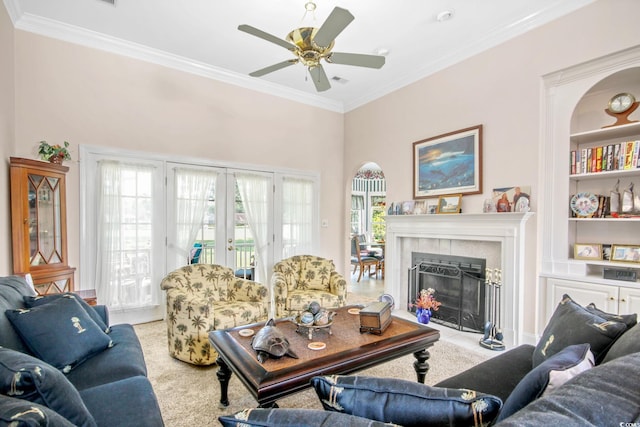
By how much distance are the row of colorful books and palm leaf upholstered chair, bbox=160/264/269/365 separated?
3.37m

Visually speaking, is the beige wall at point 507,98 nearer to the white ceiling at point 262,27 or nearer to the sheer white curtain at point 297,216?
the white ceiling at point 262,27

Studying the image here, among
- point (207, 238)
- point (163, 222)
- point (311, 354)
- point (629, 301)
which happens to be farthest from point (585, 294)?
point (163, 222)

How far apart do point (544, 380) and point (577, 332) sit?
0.66 meters

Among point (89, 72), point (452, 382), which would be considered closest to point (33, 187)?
point (89, 72)

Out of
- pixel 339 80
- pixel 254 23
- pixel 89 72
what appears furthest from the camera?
pixel 339 80

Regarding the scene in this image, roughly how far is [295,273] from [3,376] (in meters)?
3.23

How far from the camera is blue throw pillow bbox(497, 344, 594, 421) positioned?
0.97 meters

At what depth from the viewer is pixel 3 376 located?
974 millimetres

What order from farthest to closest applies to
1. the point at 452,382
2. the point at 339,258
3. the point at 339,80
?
1. the point at 339,258
2. the point at 339,80
3. the point at 452,382

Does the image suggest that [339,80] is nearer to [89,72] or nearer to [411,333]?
[89,72]

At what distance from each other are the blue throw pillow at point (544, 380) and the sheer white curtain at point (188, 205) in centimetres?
400

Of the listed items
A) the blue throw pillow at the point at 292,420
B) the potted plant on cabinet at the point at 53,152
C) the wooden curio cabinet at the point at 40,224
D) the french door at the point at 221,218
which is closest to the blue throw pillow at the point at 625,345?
the blue throw pillow at the point at 292,420

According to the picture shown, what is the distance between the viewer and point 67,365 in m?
1.69

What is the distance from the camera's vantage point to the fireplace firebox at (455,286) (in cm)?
364
